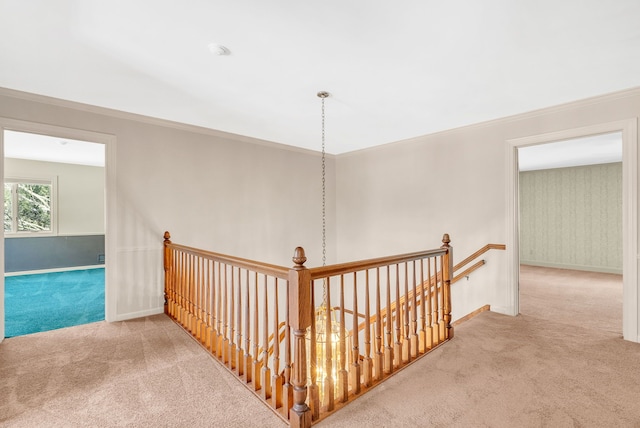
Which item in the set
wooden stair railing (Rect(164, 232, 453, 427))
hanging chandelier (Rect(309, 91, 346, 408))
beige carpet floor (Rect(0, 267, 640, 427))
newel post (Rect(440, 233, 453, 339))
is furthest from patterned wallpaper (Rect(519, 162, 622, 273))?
wooden stair railing (Rect(164, 232, 453, 427))

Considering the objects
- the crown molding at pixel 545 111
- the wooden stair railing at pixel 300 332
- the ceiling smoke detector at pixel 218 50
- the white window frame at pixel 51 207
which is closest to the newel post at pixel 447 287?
the wooden stair railing at pixel 300 332

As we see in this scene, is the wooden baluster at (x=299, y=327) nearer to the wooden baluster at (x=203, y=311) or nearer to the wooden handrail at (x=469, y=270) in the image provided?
the wooden baluster at (x=203, y=311)

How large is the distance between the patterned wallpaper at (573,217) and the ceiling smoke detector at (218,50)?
329 inches

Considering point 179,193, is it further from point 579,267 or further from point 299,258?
point 579,267

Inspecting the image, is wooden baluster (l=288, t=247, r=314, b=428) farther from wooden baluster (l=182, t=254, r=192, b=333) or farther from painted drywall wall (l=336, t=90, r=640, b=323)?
painted drywall wall (l=336, t=90, r=640, b=323)

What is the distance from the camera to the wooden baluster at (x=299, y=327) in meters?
1.66

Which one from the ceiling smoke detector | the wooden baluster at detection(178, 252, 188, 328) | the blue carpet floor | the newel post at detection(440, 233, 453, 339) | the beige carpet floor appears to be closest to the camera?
the beige carpet floor

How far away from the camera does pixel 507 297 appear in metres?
3.69

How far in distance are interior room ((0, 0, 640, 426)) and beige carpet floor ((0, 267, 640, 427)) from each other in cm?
2

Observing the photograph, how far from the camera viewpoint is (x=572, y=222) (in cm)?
728

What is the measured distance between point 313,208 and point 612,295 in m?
5.02

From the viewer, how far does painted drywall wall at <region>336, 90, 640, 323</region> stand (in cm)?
344

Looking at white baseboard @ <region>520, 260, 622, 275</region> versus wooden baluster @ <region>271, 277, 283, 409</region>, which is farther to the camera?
white baseboard @ <region>520, 260, 622, 275</region>

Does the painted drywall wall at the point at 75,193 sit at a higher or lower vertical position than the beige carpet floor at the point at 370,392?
higher
